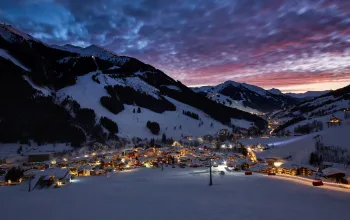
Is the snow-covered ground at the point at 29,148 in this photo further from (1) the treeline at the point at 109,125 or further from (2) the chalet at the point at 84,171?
(1) the treeline at the point at 109,125

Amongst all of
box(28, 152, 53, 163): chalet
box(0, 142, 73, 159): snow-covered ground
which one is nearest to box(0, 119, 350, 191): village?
box(28, 152, 53, 163): chalet

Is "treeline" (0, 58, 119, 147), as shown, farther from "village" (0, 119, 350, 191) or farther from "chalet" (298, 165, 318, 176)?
"chalet" (298, 165, 318, 176)

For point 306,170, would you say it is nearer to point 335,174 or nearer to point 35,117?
point 335,174

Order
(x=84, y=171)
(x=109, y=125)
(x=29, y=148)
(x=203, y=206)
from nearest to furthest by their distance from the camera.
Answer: (x=203, y=206)
(x=84, y=171)
(x=29, y=148)
(x=109, y=125)

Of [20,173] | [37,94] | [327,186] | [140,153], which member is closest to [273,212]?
[327,186]

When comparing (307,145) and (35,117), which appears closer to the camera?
(307,145)

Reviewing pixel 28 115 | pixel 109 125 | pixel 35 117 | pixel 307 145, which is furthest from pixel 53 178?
pixel 109 125

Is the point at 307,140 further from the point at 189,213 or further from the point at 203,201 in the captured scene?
the point at 189,213

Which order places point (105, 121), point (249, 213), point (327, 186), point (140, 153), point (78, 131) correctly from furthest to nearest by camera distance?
point (105, 121) → point (78, 131) → point (140, 153) → point (327, 186) → point (249, 213)
